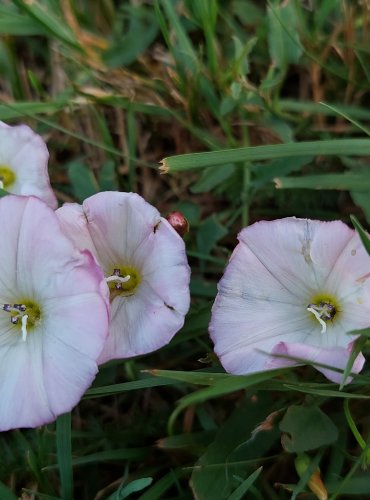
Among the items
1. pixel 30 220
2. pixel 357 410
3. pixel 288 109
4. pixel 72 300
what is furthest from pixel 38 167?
pixel 357 410

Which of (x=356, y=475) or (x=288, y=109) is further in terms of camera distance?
(x=288, y=109)

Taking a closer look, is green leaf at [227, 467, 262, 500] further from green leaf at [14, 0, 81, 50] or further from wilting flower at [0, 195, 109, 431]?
green leaf at [14, 0, 81, 50]

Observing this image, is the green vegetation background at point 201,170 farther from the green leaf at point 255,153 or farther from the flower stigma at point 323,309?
the flower stigma at point 323,309

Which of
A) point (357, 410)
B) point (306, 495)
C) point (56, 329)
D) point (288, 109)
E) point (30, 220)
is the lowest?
point (306, 495)

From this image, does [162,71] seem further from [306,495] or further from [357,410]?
[306,495]

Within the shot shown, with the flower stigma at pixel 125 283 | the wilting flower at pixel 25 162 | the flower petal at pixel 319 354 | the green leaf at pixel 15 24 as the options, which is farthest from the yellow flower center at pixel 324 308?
the green leaf at pixel 15 24

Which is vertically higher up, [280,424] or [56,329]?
[56,329]

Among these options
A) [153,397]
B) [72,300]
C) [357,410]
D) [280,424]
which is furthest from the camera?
[153,397]

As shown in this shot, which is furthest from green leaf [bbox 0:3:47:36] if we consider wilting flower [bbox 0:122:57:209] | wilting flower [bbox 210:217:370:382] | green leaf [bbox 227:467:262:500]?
green leaf [bbox 227:467:262:500]
